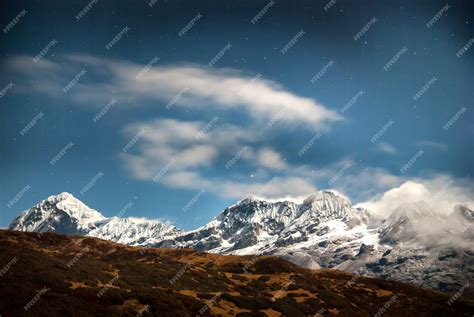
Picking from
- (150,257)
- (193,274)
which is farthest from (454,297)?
(150,257)

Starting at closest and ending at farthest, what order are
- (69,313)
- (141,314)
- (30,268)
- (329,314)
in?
(69,313) < (141,314) < (30,268) < (329,314)

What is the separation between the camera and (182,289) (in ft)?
161

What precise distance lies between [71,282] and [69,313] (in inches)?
367

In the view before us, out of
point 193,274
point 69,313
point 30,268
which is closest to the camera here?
point 69,313

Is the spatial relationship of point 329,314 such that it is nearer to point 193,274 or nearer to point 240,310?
point 240,310

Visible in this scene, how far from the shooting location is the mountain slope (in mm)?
36094

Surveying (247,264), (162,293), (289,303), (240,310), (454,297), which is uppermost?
(454,297)

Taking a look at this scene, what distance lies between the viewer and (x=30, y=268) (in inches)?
1641

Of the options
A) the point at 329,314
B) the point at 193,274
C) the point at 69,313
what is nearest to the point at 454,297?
the point at 329,314

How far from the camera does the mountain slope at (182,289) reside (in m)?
36.1

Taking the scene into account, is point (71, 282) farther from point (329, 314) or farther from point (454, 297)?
point (454, 297)

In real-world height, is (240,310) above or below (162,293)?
above

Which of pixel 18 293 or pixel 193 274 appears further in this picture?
Answer: pixel 193 274

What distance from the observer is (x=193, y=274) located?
57656 mm
